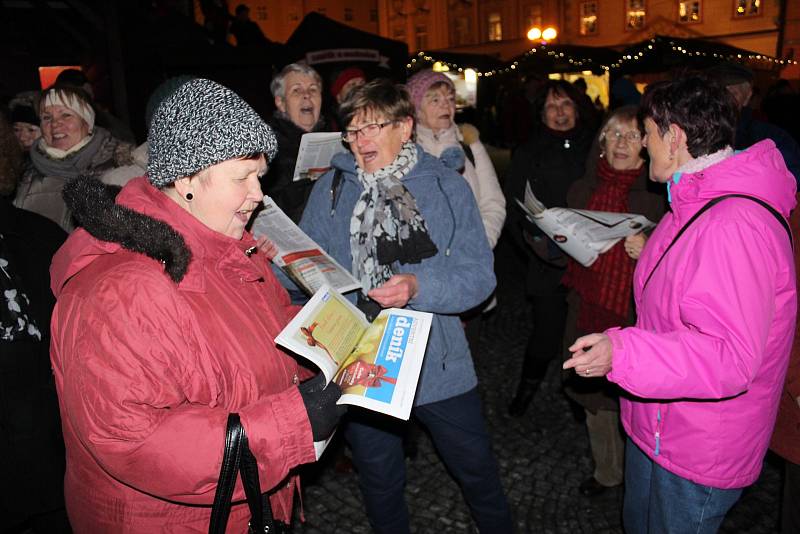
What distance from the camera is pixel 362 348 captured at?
205cm

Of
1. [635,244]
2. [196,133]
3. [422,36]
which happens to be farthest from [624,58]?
[422,36]

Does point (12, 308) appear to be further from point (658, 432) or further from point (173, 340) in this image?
point (658, 432)

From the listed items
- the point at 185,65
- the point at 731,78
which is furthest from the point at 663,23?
the point at 731,78

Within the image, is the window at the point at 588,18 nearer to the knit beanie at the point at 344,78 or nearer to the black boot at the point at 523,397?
the knit beanie at the point at 344,78

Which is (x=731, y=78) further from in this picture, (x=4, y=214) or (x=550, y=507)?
(x=4, y=214)

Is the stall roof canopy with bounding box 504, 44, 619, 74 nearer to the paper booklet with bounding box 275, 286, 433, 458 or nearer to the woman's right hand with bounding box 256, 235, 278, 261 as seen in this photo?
the woman's right hand with bounding box 256, 235, 278, 261

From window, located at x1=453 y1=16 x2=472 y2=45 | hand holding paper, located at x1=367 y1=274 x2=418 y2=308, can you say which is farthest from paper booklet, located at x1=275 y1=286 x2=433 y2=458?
window, located at x1=453 y1=16 x2=472 y2=45

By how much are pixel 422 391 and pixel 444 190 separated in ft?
2.97

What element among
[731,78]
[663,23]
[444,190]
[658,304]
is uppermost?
[663,23]

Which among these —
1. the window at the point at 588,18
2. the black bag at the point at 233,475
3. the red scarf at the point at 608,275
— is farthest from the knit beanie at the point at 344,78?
the window at the point at 588,18

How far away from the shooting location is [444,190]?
8.57 feet

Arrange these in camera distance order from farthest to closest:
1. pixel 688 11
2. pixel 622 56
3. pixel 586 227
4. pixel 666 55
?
pixel 688 11
pixel 622 56
pixel 666 55
pixel 586 227

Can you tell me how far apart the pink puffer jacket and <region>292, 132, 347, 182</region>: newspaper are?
6.64 feet

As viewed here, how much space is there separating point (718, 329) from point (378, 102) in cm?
161
